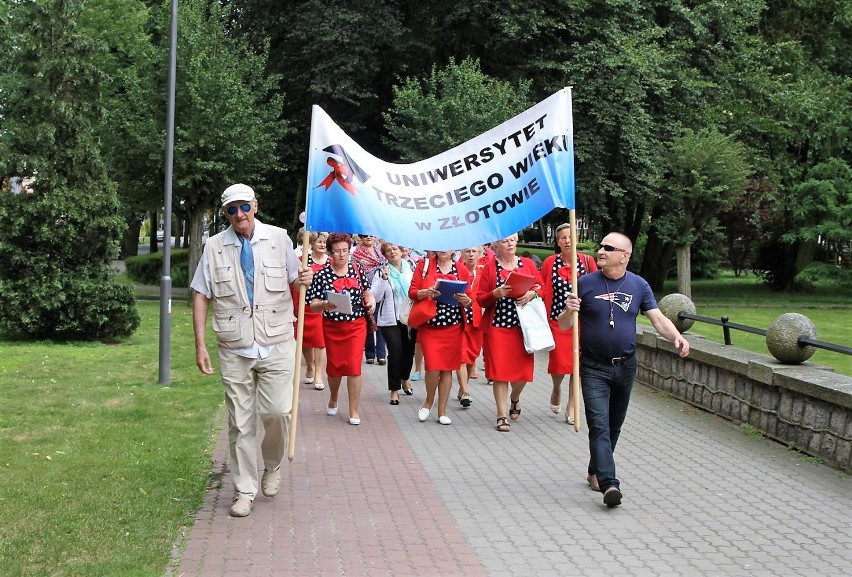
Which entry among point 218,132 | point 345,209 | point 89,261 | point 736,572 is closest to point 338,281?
point 345,209

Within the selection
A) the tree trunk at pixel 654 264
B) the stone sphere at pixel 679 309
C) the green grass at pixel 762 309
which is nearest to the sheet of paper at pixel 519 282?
the stone sphere at pixel 679 309

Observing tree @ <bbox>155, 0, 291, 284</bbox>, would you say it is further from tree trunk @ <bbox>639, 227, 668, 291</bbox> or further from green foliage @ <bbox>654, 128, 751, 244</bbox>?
tree trunk @ <bbox>639, 227, 668, 291</bbox>

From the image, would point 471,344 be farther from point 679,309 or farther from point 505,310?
point 679,309

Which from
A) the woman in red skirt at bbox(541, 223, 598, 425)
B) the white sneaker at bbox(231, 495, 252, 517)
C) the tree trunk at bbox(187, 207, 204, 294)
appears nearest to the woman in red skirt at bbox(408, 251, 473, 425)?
the woman in red skirt at bbox(541, 223, 598, 425)

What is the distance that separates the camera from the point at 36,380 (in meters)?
13.0

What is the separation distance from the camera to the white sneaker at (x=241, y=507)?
6867 millimetres

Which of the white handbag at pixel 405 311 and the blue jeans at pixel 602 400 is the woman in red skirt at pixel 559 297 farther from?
the blue jeans at pixel 602 400

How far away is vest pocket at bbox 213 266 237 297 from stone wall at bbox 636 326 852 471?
4665 millimetres

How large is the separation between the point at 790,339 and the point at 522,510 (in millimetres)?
3695

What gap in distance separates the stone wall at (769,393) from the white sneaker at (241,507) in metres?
4.54

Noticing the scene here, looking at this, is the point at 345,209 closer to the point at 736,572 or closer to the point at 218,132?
the point at 736,572

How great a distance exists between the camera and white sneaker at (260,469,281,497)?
7371 mm

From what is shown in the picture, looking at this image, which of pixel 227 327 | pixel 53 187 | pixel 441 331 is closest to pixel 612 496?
pixel 227 327

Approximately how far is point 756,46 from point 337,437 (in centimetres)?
2823
